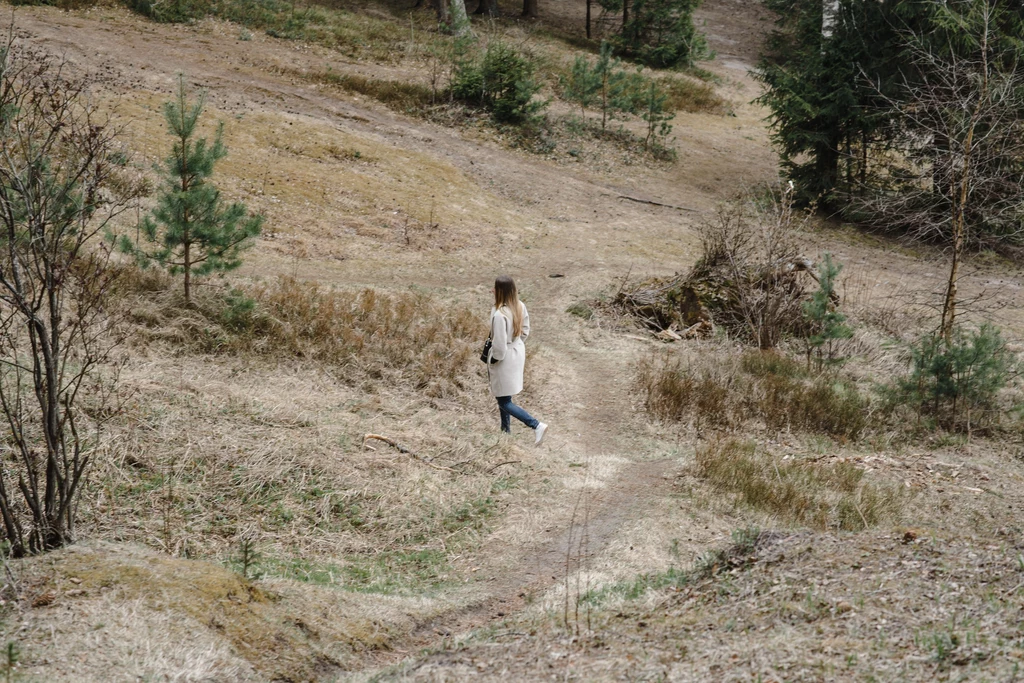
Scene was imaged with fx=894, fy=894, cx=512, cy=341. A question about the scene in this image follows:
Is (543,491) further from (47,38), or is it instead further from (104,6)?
(104,6)

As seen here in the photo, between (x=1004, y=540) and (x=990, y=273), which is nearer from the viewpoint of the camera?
(x=1004, y=540)

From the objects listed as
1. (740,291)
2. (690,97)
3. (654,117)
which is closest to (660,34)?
(690,97)

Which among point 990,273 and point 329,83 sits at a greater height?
point 329,83

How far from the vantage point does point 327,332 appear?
447 inches

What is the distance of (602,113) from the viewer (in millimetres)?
28281

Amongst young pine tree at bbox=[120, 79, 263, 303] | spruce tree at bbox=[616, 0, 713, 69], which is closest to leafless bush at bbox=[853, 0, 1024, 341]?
young pine tree at bbox=[120, 79, 263, 303]

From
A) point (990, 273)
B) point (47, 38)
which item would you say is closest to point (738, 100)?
point (990, 273)

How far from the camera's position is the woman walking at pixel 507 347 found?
8.68 m

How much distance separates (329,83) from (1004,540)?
73.5 feet

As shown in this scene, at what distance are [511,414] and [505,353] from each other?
73cm

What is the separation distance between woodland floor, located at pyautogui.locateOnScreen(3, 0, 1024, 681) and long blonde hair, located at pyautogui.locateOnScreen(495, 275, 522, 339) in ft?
3.94

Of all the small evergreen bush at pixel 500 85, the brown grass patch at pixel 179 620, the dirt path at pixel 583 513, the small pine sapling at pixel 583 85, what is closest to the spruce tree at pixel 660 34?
the small pine sapling at pixel 583 85

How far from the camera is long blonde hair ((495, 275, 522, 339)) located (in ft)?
28.5

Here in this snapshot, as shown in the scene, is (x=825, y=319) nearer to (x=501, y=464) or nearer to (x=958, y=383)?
(x=958, y=383)
